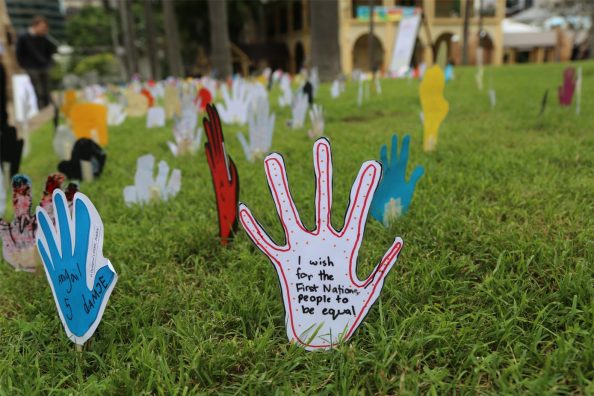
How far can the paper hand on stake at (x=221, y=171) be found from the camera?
5.84 feet

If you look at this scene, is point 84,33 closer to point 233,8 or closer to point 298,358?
point 233,8

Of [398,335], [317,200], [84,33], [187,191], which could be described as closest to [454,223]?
[398,335]

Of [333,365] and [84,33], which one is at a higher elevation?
[84,33]

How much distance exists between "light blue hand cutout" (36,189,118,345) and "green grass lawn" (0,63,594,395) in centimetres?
10

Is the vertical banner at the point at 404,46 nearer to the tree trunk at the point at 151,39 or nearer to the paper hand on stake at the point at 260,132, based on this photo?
the tree trunk at the point at 151,39

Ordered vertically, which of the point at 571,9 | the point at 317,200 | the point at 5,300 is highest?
the point at 571,9

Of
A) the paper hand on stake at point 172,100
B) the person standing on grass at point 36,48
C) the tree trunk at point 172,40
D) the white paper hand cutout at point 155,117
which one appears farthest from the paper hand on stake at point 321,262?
the tree trunk at point 172,40

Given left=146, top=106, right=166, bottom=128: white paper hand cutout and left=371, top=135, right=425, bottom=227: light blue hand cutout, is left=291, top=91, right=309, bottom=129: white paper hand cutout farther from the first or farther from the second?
Result: left=371, top=135, right=425, bottom=227: light blue hand cutout

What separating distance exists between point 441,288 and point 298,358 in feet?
1.63

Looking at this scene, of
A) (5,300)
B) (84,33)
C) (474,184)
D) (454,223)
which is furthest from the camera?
(84,33)

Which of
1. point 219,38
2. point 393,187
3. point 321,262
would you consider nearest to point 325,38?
point 219,38

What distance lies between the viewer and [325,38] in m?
9.13

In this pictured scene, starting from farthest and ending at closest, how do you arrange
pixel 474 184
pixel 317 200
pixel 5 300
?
1. pixel 474 184
2. pixel 5 300
3. pixel 317 200

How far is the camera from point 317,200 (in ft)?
3.90
